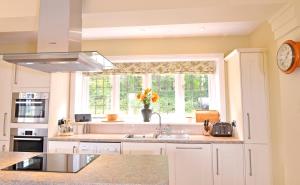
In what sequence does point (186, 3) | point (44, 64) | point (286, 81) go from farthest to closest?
point (286, 81)
point (186, 3)
point (44, 64)

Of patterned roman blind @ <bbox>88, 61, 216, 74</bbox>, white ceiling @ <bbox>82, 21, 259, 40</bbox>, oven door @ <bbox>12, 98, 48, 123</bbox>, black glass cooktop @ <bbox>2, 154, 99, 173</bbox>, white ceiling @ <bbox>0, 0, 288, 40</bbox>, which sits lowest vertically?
black glass cooktop @ <bbox>2, 154, 99, 173</bbox>

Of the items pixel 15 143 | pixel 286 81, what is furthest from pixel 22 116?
pixel 286 81

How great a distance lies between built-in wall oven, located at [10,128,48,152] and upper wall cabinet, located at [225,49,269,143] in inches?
106

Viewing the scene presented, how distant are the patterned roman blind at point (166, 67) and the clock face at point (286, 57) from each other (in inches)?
53.1

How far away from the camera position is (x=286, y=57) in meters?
1.98

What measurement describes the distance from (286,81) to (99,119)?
280cm

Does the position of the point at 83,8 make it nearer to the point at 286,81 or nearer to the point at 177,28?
the point at 177,28

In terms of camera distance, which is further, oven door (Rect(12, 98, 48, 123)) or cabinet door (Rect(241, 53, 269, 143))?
oven door (Rect(12, 98, 48, 123))

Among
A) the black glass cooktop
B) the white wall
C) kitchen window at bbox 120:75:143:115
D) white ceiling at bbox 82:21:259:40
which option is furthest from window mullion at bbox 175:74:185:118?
the black glass cooktop

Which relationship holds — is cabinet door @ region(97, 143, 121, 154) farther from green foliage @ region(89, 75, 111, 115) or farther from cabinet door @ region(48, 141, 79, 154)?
green foliage @ region(89, 75, 111, 115)

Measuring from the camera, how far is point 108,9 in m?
2.04

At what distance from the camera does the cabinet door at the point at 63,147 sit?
2.89 m

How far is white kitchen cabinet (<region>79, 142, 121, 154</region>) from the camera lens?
2822 mm

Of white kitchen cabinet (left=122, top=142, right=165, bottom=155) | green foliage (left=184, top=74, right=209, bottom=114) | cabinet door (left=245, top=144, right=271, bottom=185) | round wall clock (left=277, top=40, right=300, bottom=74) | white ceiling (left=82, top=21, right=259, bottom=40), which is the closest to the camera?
round wall clock (left=277, top=40, right=300, bottom=74)
